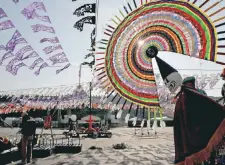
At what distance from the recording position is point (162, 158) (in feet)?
35.0

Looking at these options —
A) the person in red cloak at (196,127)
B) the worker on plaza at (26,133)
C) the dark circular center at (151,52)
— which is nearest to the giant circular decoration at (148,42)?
the dark circular center at (151,52)

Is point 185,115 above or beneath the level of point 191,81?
beneath

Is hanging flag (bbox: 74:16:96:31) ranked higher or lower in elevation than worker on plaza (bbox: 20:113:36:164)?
higher

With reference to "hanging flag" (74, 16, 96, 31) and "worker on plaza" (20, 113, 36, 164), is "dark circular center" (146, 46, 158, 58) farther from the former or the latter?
"worker on plaza" (20, 113, 36, 164)

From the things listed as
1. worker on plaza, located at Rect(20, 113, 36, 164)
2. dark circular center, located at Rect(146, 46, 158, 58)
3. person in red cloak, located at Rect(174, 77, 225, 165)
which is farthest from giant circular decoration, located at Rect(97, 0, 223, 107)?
worker on plaza, located at Rect(20, 113, 36, 164)

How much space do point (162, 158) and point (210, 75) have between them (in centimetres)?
1130

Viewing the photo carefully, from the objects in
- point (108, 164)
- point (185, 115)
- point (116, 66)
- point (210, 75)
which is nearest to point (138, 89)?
point (116, 66)

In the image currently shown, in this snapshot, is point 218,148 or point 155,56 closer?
point 218,148

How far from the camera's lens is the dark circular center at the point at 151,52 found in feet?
20.7

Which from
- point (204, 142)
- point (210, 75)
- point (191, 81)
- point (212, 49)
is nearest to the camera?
point (204, 142)

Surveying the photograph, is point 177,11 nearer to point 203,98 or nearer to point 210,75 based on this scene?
point 203,98

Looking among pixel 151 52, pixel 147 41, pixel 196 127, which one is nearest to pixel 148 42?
pixel 147 41

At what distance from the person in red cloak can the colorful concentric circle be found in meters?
2.16

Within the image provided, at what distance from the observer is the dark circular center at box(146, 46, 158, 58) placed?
6.30 metres
